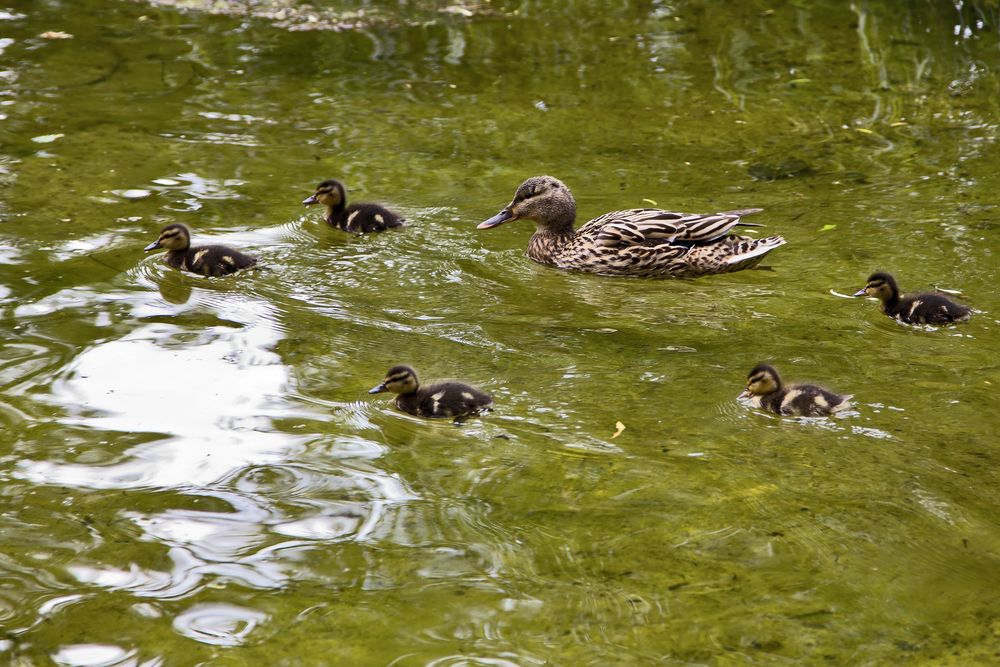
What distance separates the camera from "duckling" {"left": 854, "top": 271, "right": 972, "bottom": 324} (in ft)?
17.9

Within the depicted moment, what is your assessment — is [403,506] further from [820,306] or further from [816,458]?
[820,306]

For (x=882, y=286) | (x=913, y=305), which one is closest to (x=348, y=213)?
(x=882, y=286)

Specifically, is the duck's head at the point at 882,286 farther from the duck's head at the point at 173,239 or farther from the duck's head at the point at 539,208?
the duck's head at the point at 173,239

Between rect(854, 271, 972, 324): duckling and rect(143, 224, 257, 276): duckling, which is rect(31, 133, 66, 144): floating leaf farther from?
rect(854, 271, 972, 324): duckling

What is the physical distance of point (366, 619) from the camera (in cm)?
345

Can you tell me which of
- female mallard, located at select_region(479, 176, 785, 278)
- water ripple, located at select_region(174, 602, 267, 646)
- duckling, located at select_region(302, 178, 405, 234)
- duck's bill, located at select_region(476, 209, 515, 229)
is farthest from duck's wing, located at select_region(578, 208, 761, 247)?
water ripple, located at select_region(174, 602, 267, 646)

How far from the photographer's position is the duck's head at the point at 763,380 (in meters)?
4.64

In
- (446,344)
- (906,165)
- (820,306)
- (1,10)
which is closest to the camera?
(446,344)

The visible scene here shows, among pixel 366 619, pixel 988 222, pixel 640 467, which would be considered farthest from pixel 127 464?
pixel 988 222

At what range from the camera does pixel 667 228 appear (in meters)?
6.46

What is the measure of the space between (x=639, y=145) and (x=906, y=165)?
167 centimetres

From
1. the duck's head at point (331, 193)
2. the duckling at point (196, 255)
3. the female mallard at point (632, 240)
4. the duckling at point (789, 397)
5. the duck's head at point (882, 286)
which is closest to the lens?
the duckling at point (789, 397)

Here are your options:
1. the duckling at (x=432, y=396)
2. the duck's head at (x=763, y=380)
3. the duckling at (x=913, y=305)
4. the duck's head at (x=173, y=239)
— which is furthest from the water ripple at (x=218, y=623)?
the duckling at (x=913, y=305)

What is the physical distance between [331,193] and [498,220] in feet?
3.02
